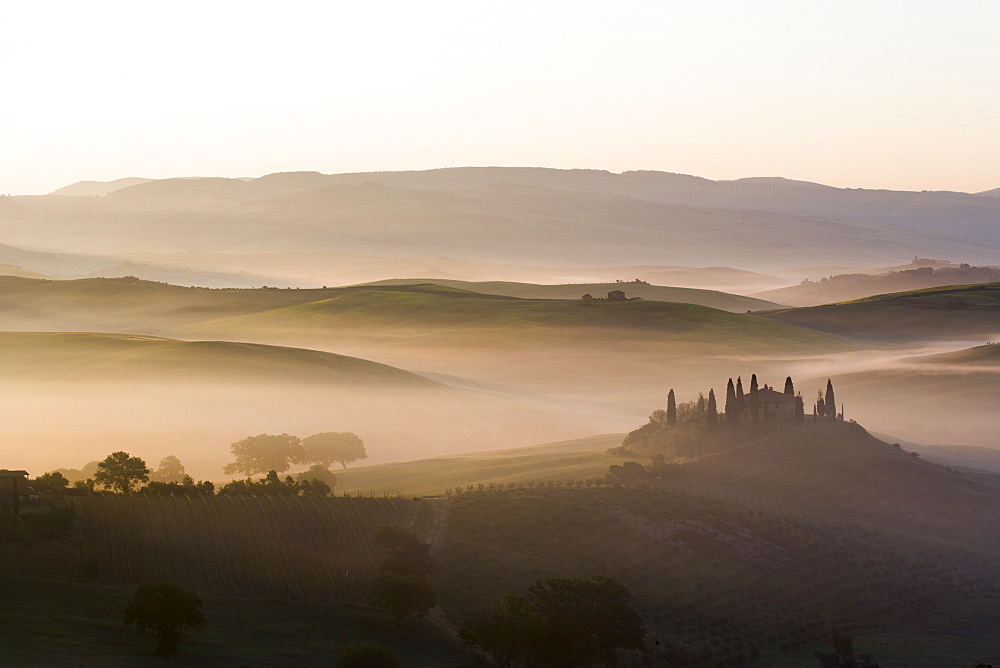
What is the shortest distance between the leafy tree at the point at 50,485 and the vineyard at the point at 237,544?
4578 mm

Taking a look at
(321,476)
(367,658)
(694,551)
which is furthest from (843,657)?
(321,476)

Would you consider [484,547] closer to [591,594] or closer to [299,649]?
[591,594]

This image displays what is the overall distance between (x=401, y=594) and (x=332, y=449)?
66.7m

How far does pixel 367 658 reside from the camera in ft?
155

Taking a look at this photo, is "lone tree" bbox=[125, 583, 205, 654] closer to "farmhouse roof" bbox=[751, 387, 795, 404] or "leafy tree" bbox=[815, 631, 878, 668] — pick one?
"leafy tree" bbox=[815, 631, 878, 668]

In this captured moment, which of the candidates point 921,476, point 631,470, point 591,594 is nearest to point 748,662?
point 591,594

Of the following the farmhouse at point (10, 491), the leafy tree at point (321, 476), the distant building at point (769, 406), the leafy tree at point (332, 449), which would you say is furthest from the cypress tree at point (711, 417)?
the farmhouse at point (10, 491)

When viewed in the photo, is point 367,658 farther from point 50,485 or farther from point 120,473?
point 120,473

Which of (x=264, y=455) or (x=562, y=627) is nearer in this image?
(x=562, y=627)

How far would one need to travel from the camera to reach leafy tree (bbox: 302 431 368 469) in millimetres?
123250

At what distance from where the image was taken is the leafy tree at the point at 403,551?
6656cm

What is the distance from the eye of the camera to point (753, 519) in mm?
86438

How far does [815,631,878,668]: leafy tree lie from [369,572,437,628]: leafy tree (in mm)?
21970

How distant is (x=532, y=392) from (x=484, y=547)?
125 m
